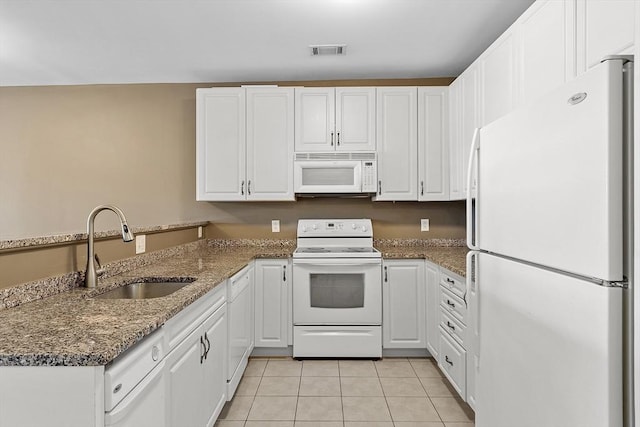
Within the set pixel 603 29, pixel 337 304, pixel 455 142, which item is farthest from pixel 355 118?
pixel 603 29

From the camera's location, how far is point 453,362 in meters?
2.44

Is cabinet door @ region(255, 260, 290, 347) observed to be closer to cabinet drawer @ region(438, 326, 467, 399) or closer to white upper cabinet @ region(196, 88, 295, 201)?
white upper cabinet @ region(196, 88, 295, 201)

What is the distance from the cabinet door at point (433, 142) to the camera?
331 cm

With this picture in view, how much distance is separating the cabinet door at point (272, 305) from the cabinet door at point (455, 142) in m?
1.61

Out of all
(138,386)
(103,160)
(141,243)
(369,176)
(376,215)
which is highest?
(103,160)

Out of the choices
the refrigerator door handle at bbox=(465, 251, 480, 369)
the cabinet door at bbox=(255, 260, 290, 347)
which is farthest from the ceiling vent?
the refrigerator door handle at bbox=(465, 251, 480, 369)

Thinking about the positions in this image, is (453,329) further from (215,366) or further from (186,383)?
(186,383)

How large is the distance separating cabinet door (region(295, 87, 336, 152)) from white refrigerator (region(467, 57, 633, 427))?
6.46ft

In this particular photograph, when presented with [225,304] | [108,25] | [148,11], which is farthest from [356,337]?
[108,25]

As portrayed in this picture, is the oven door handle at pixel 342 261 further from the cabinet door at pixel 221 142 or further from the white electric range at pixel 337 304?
the cabinet door at pixel 221 142

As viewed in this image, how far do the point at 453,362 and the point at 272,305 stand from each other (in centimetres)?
149

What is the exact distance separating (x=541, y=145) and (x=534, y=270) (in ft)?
1.32

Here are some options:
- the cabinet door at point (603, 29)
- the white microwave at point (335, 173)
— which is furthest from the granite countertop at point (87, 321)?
the cabinet door at point (603, 29)

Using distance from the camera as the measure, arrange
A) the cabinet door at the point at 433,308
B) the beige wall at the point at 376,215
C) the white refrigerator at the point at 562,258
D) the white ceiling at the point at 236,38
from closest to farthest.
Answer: the white refrigerator at the point at 562,258 → the white ceiling at the point at 236,38 → the cabinet door at the point at 433,308 → the beige wall at the point at 376,215
